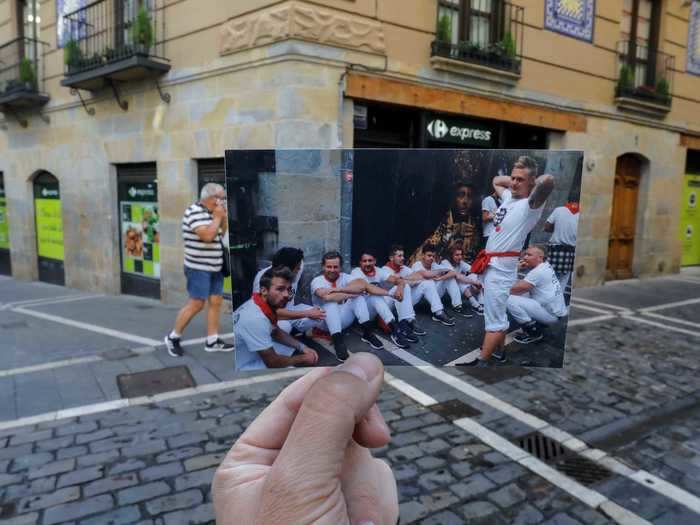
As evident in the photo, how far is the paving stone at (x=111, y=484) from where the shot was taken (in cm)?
336

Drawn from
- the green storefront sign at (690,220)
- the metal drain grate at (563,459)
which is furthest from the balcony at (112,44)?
the green storefront sign at (690,220)

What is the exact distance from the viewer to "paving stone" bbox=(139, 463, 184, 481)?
3.53 meters

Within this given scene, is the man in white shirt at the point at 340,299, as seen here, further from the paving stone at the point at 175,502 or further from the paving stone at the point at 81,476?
the paving stone at the point at 81,476

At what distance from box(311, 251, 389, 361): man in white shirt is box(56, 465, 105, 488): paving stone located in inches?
92.8

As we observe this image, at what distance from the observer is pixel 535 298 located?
223 cm

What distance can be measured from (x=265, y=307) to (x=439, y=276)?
0.73 meters

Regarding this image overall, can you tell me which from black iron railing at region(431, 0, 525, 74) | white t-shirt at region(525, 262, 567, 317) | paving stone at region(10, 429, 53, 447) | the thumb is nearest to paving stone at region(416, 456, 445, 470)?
white t-shirt at region(525, 262, 567, 317)

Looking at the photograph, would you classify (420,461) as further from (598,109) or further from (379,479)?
(598,109)

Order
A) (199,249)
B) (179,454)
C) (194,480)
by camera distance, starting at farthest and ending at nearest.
Answer: (199,249) < (179,454) < (194,480)

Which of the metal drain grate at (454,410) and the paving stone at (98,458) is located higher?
the metal drain grate at (454,410)

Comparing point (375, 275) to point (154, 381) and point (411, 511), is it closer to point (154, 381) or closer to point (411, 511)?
point (411, 511)

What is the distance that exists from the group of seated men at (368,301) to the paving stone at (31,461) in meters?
2.45

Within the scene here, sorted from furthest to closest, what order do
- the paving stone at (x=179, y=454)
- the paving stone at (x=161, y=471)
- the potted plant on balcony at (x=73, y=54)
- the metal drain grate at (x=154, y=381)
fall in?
1. the potted plant on balcony at (x=73, y=54)
2. the metal drain grate at (x=154, y=381)
3. the paving stone at (x=179, y=454)
4. the paving stone at (x=161, y=471)

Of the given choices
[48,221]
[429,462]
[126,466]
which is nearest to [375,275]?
[429,462]
